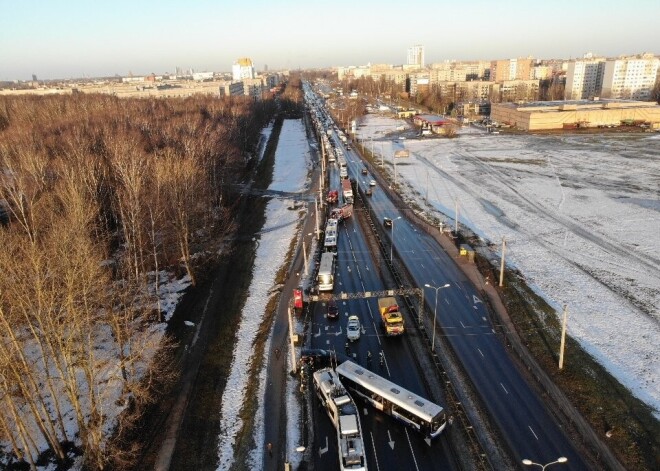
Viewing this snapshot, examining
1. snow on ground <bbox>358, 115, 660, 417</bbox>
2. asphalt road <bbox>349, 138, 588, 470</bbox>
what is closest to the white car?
asphalt road <bbox>349, 138, 588, 470</bbox>

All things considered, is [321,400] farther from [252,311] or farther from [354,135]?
[354,135]

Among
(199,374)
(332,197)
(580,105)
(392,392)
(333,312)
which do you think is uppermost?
(580,105)

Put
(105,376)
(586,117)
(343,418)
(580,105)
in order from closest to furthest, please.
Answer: (343,418)
(105,376)
(586,117)
(580,105)

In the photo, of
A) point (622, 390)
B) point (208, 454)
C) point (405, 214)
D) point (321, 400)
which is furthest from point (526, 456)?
point (405, 214)

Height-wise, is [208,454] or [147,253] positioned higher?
[147,253]

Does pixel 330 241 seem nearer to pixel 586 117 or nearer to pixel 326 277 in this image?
pixel 326 277

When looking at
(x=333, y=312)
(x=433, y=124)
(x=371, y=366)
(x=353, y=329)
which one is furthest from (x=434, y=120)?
(x=371, y=366)
